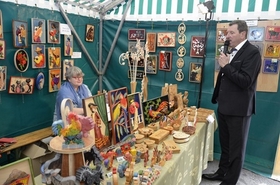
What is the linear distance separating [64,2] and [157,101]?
1836 mm

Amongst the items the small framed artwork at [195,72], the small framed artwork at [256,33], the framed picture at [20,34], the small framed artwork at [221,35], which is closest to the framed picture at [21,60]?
the framed picture at [20,34]

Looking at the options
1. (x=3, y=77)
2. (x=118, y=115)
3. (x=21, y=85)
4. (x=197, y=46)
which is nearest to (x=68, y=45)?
(x=21, y=85)

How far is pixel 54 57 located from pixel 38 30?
377mm

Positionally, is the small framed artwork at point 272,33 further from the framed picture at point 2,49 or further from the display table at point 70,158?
the framed picture at point 2,49

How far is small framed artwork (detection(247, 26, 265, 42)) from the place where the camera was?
2.56m

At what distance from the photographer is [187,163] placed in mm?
1772

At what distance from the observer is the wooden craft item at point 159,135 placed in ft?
5.55

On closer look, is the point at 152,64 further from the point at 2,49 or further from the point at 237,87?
the point at 2,49

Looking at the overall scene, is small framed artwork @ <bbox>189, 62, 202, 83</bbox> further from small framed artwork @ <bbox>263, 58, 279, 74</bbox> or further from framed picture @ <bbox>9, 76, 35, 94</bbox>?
framed picture @ <bbox>9, 76, 35, 94</bbox>

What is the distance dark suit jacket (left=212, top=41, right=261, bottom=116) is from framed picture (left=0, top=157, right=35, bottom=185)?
165 centimetres

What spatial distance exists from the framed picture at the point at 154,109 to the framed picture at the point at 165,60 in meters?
0.97

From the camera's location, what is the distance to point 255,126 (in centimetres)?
277

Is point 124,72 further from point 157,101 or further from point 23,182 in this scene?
point 23,182

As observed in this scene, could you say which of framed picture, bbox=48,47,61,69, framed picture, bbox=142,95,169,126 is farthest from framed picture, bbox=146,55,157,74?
framed picture, bbox=48,47,61,69
